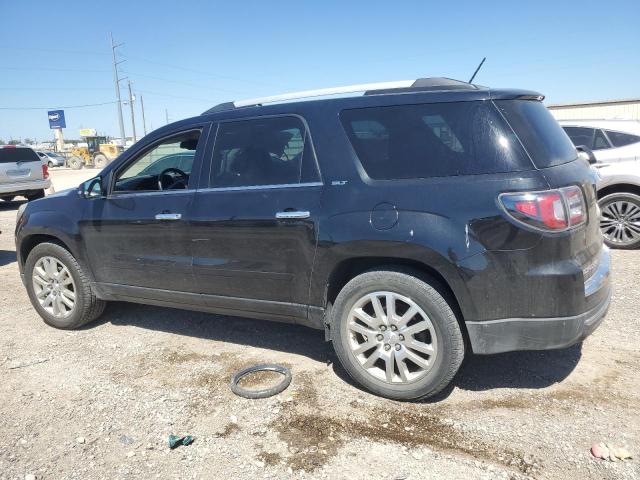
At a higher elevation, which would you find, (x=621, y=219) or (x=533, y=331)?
(x=533, y=331)

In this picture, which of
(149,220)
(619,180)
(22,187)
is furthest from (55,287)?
(22,187)

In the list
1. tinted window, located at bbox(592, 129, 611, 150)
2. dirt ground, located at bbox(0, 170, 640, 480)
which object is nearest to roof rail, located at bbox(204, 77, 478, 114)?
dirt ground, located at bbox(0, 170, 640, 480)

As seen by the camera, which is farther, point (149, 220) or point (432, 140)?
point (149, 220)

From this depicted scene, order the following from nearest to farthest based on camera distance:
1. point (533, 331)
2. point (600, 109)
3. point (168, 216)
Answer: point (533, 331) < point (168, 216) < point (600, 109)

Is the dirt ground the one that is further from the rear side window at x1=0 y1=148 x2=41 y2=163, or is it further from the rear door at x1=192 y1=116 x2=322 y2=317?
the rear side window at x1=0 y1=148 x2=41 y2=163

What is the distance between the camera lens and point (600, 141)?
7.07m

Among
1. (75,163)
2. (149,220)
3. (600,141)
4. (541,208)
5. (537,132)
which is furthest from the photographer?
(75,163)

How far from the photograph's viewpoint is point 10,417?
3203 millimetres

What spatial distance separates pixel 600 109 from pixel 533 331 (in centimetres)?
2885

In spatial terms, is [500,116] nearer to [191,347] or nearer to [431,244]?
[431,244]

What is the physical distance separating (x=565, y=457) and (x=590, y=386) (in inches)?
34.5

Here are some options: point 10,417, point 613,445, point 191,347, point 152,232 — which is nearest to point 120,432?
point 10,417

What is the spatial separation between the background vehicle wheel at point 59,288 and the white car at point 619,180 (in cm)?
601

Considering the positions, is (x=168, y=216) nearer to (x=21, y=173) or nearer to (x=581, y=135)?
(x=581, y=135)
